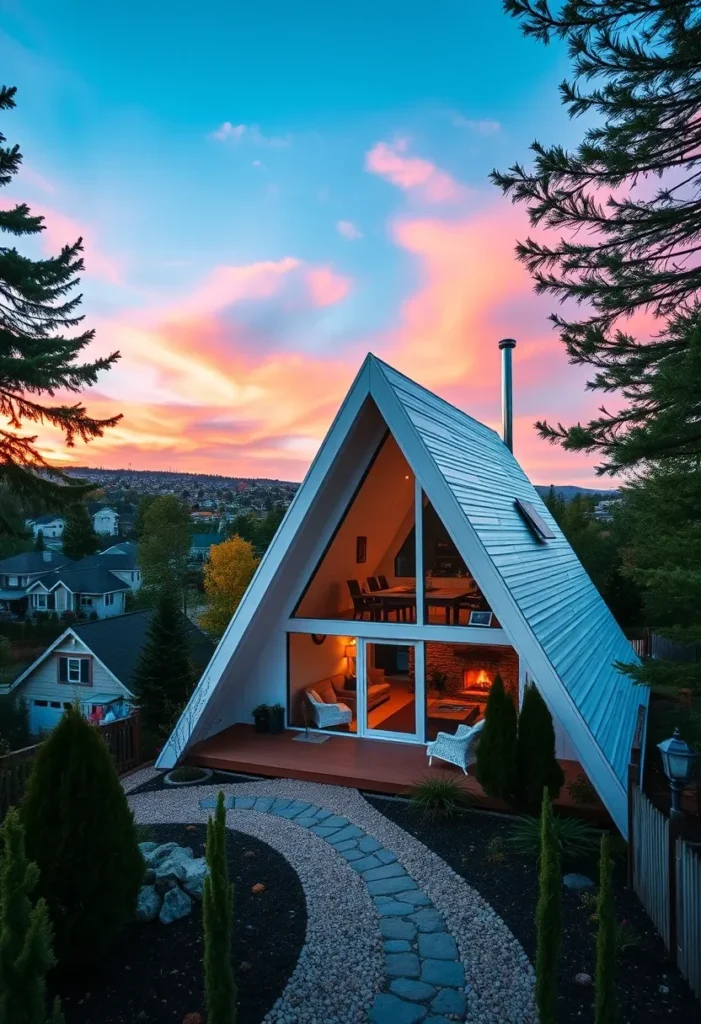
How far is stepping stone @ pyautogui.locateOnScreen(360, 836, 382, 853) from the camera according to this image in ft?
19.1

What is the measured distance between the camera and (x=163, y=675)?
10664mm

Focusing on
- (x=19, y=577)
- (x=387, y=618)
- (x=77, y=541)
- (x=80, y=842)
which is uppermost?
(x=77, y=541)

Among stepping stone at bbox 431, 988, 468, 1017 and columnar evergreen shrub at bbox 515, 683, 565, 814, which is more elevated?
columnar evergreen shrub at bbox 515, 683, 565, 814

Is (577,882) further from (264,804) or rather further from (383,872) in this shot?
(264,804)

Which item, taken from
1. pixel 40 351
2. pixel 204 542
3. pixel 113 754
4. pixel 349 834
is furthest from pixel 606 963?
pixel 204 542

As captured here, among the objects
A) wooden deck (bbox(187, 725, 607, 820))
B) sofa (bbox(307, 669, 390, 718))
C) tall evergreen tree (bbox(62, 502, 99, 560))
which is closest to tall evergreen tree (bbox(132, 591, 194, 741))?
wooden deck (bbox(187, 725, 607, 820))

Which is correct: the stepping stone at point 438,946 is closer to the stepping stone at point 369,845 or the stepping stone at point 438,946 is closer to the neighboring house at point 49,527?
the stepping stone at point 369,845

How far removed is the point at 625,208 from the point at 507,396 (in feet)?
33.7

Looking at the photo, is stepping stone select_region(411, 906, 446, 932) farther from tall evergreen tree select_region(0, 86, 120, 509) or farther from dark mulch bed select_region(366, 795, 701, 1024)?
tall evergreen tree select_region(0, 86, 120, 509)

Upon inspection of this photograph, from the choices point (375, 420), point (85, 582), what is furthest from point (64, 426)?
point (85, 582)

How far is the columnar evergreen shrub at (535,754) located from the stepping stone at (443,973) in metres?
2.54

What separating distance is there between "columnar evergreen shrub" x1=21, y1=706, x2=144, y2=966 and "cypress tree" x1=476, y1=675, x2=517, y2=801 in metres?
3.86

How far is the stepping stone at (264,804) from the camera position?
6.83 m

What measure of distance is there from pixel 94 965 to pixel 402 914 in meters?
2.37
